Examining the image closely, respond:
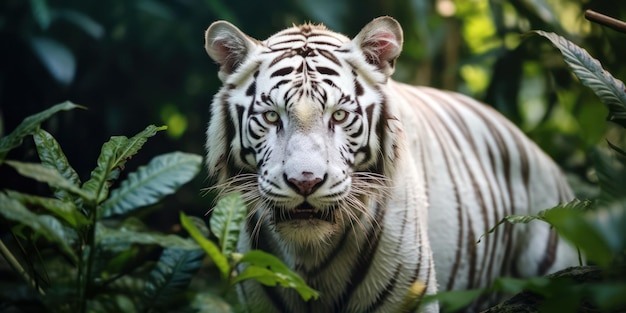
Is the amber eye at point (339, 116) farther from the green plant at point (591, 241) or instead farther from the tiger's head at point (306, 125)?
the green plant at point (591, 241)

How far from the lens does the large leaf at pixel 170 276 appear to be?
81.8 inches

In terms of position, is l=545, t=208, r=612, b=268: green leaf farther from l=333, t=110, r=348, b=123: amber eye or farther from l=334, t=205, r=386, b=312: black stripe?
l=334, t=205, r=386, b=312: black stripe

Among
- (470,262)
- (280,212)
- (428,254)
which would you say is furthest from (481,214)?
(280,212)

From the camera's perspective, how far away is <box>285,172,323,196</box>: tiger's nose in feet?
7.86

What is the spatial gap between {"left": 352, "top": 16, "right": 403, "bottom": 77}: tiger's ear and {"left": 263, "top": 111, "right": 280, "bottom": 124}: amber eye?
0.41 m

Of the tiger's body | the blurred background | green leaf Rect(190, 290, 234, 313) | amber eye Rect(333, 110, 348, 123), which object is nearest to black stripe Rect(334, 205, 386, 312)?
the tiger's body

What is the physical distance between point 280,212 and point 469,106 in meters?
1.90

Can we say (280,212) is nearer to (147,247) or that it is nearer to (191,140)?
(147,247)

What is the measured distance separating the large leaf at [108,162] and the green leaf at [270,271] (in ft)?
1.40

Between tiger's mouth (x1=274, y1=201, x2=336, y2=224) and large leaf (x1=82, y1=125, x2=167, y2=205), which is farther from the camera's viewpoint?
tiger's mouth (x1=274, y1=201, x2=336, y2=224)

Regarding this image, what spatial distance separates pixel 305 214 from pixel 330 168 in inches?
7.9

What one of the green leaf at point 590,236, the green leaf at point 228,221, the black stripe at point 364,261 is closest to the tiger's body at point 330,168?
the black stripe at point 364,261

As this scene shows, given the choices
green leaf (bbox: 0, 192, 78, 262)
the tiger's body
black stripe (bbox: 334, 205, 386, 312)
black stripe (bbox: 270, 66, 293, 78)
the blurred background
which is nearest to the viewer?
green leaf (bbox: 0, 192, 78, 262)

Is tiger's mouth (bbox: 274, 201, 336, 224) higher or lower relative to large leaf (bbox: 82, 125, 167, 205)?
lower
